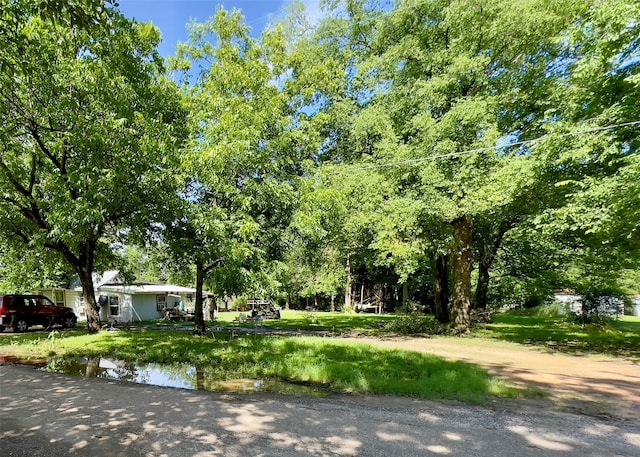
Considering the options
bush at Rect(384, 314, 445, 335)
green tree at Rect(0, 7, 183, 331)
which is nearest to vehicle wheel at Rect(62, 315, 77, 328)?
green tree at Rect(0, 7, 183, 331)

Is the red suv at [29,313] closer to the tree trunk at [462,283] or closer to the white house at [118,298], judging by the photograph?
the white house at [118,298]

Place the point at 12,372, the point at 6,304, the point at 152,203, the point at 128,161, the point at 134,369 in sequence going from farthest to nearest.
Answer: the point at 6,304 → the point at 152,203 → the point at 128,161 → the point at 134,369 → the point at 12,372

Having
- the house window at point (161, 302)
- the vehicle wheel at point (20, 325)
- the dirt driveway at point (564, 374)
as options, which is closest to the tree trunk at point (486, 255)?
the dirt driveway at point (564, 374)

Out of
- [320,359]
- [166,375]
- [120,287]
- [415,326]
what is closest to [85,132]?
[166,375]

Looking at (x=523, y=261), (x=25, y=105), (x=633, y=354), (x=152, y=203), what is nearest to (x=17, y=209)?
(x=25, y=105)

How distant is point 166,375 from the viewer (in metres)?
8.57

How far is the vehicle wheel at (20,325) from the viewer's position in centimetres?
1814

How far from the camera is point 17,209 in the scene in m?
13.8

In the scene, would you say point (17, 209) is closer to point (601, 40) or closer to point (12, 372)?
point (12, 372)

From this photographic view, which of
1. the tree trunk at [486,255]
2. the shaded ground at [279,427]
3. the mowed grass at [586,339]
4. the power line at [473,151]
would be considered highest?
the power line at [473,151]

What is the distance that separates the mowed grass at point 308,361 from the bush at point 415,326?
7.06 meters

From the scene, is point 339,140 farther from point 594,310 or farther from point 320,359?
point 594,310

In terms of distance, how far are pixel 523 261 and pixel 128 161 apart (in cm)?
2137

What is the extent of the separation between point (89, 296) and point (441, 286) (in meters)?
15.8
